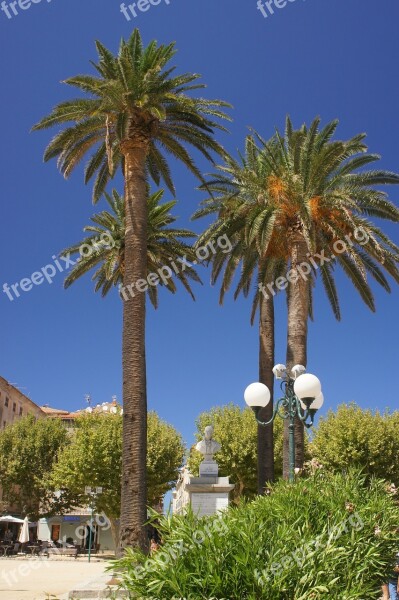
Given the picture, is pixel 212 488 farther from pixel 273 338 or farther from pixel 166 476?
pixel 166 476

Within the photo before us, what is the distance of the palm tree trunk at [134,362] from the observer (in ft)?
50.0

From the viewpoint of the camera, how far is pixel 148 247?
79.7ft

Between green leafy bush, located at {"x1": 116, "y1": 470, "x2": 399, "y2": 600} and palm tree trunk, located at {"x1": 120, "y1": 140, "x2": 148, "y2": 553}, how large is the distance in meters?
7.89

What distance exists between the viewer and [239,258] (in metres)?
23.0

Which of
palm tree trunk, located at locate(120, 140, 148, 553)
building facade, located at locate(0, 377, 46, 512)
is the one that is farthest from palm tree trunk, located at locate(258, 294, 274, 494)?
building facade, located at locate(0, 377, 46, 512)

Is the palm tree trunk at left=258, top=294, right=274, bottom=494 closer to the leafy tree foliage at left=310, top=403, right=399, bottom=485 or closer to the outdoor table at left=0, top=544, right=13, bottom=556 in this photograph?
the leafy tree foliage at left=310, top=403, right=399, bottom=485

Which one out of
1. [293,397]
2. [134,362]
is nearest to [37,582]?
[134,362]

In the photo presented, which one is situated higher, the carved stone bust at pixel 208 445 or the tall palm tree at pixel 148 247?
the tall palm tree at pixel 148 247

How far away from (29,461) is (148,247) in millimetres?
27089

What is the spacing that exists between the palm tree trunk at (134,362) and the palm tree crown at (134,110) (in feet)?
2.69

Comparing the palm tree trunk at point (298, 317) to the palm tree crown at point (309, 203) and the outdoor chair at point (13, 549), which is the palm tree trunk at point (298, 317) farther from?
the outdoor chair at point (13, 549)

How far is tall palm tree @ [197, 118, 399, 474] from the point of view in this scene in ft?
63.2

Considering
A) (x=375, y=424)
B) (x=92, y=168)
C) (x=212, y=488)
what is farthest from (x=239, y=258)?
(x=375, y=424)

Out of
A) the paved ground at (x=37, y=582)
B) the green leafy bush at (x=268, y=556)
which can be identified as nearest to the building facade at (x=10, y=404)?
the paved ground at (x=37, y=582)
